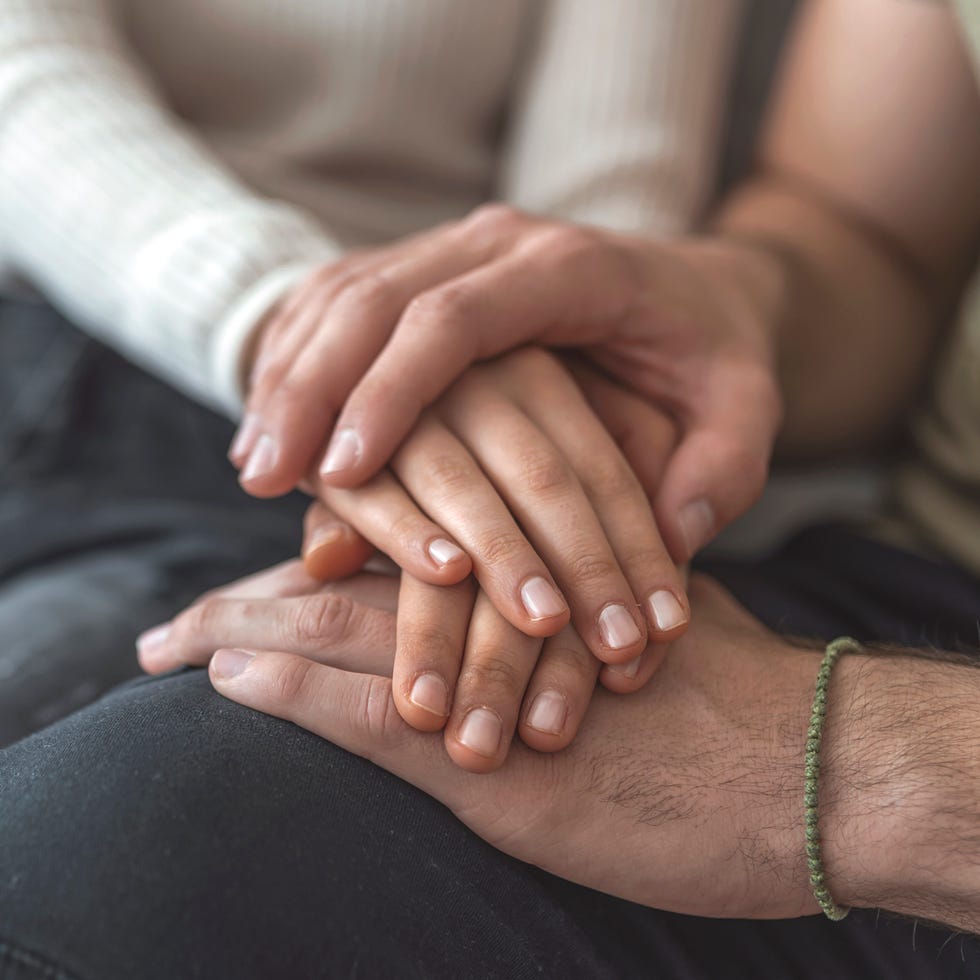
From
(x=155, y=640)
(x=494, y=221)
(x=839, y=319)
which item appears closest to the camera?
(x=155, y=640)

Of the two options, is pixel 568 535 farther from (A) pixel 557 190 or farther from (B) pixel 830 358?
(A) pixel 557 190

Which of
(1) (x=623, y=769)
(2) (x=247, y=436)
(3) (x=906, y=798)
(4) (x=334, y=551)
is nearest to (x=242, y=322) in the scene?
(2) (x=247, y=436)

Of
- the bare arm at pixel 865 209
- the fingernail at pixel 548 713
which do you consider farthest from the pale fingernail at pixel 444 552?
the bare arm at pixel 865 209

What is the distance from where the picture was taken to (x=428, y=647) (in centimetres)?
56

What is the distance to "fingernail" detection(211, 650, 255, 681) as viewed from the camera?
562mm

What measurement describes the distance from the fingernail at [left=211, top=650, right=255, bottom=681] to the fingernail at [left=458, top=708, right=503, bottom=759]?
135 mm

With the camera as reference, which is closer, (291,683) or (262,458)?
(291,683)

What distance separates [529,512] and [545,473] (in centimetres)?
3

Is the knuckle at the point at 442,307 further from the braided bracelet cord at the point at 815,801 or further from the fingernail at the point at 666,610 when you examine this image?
the braided bracelet cord at the point at 815,801

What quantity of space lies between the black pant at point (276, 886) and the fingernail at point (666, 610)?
6.4 inches

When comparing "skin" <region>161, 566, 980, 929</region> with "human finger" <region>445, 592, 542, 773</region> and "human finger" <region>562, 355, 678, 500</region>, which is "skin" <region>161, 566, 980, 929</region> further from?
"human finger" <region>562, 355, 678, 500</region>

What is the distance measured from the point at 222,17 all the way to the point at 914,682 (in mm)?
936

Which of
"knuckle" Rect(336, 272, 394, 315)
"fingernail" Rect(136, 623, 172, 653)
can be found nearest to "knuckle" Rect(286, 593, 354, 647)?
"fingernail" Rect(136, 623, 172, 653)

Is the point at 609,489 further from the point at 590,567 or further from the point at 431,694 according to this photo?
the point at 431,694
